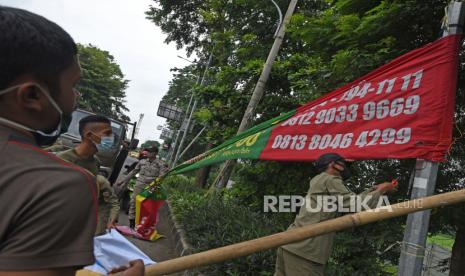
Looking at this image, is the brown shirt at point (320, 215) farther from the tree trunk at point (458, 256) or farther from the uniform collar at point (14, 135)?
the uniform collar at point (14, 135)

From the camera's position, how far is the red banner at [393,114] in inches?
121

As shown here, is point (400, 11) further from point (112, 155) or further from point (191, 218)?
point (112, 155)

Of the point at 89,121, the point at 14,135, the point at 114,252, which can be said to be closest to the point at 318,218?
the point at 114,252

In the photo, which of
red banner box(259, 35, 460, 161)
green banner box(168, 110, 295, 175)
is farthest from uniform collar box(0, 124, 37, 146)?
green banner box(168, 110, 295, 175)

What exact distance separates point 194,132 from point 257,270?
72.5 ft

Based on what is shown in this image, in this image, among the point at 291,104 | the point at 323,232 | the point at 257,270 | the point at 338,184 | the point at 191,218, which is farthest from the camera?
the point at 291,104

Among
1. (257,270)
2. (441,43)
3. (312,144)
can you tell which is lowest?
(257,270)

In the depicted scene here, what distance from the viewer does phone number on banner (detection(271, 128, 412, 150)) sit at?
A: 10.5 ft

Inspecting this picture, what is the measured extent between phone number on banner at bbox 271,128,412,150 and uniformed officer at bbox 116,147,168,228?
5.21 meters

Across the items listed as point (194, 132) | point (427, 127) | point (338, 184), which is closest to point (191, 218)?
point (338, 184)

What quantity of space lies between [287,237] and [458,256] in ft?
15.4

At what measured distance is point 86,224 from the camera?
98 centimetres

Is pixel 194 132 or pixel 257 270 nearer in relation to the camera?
pixel 257 270

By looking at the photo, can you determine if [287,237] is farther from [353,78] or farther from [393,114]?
[353,78]
